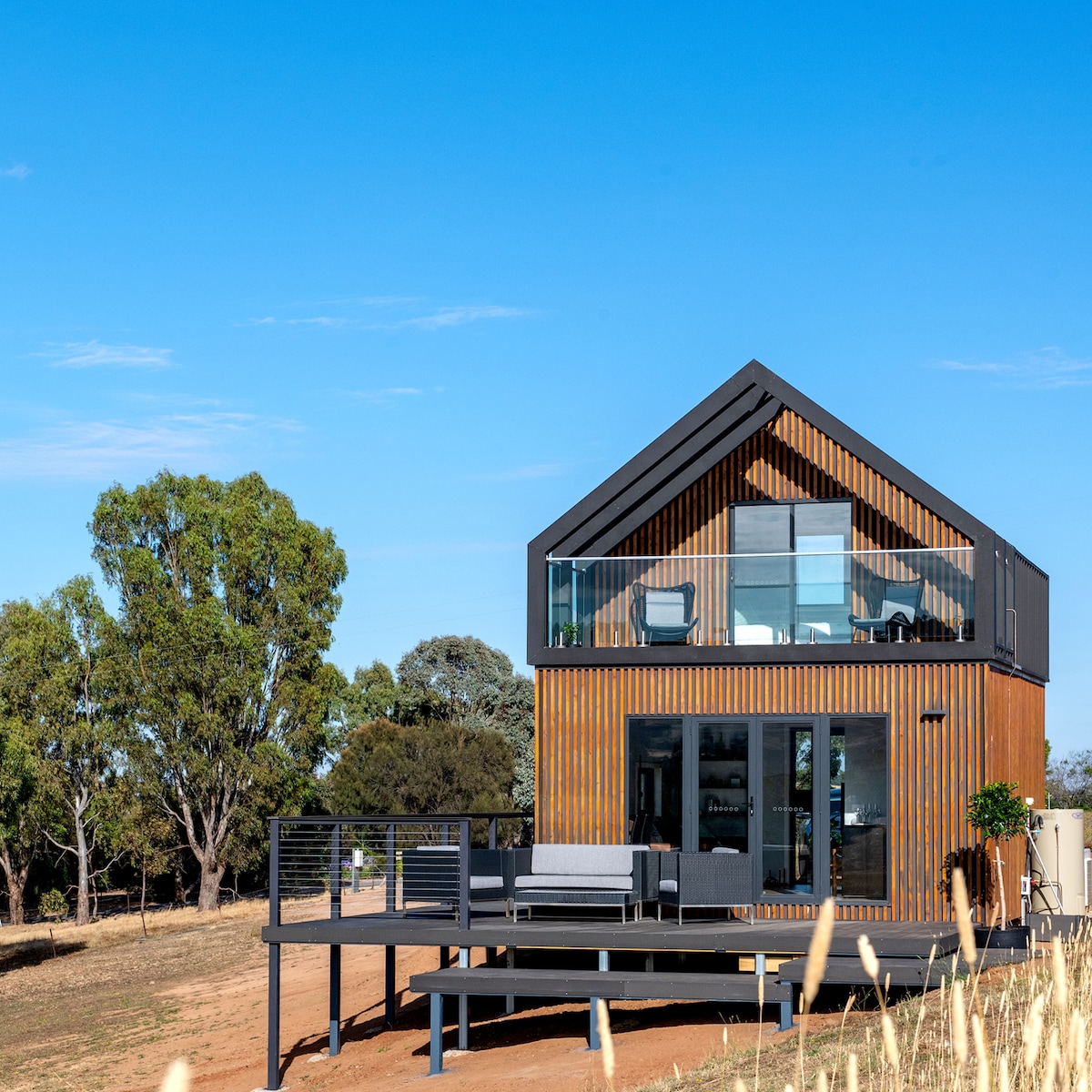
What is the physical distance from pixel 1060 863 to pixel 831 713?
2981mm

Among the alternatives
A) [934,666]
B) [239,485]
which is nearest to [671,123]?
[934,666]

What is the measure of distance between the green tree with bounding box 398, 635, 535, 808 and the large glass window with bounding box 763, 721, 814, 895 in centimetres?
3320

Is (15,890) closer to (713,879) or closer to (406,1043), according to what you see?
(406,1043)

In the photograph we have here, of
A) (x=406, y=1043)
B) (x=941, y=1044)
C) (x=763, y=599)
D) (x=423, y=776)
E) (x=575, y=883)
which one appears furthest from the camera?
(x=423, y=776)

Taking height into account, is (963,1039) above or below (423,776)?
above

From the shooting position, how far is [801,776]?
14523mm

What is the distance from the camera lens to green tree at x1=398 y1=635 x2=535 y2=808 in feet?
158

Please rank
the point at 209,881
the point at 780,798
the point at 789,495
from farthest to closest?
the point at 209,881, the point at 789,495, the point at 780,798

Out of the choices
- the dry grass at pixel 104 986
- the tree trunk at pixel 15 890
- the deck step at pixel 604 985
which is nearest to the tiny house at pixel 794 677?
the deck step at pixel 604 985

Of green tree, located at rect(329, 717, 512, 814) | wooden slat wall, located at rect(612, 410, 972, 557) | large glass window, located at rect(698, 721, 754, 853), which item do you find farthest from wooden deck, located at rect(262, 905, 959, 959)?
green tree, located at rect(329, 717, 512, 814)

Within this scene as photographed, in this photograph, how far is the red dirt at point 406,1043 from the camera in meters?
10.9

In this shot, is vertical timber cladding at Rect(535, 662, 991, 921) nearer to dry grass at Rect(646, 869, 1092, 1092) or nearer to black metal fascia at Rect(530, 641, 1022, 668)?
black metal fascia at Rect(530, 641, 1022, 668)

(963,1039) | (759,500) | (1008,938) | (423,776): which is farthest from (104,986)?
(963,1039)

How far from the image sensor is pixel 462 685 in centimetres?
4900
